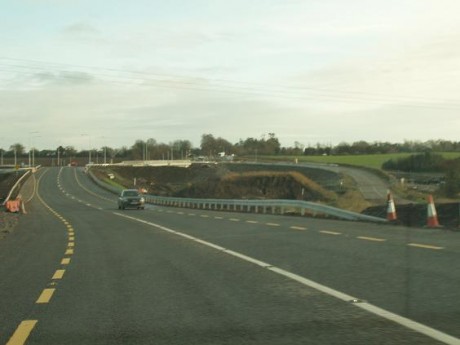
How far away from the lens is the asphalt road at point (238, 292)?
6977 millimetres

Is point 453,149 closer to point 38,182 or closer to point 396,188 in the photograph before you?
point 396,188

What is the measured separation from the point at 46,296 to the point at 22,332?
2429 mm

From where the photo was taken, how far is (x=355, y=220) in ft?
88.3

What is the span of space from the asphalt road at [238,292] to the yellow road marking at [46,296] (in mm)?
50

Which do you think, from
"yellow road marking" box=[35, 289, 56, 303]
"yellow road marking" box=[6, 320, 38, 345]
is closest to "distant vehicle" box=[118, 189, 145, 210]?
"yellow road marking" box=[35, 289, 56, 303]

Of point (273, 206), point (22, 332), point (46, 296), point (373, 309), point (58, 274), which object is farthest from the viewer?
point (273, 206)

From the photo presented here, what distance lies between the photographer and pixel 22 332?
722cm

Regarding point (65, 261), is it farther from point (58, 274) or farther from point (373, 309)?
point (373, 309)

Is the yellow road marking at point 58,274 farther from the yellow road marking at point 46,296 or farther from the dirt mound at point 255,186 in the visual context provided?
the dirt mound at point 255,186

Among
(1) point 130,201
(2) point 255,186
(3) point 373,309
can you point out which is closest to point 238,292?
(3) point 373,309

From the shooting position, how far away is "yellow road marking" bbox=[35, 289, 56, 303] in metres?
9.26

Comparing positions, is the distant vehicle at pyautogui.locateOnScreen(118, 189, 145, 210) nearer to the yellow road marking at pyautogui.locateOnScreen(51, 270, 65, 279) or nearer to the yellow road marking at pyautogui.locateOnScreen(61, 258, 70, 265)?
the yellow road marking at pyautogui.locateOnScreen(61, 258, 70, 265)

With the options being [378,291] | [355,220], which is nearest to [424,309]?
[378,291]

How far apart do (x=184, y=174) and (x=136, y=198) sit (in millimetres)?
107604
